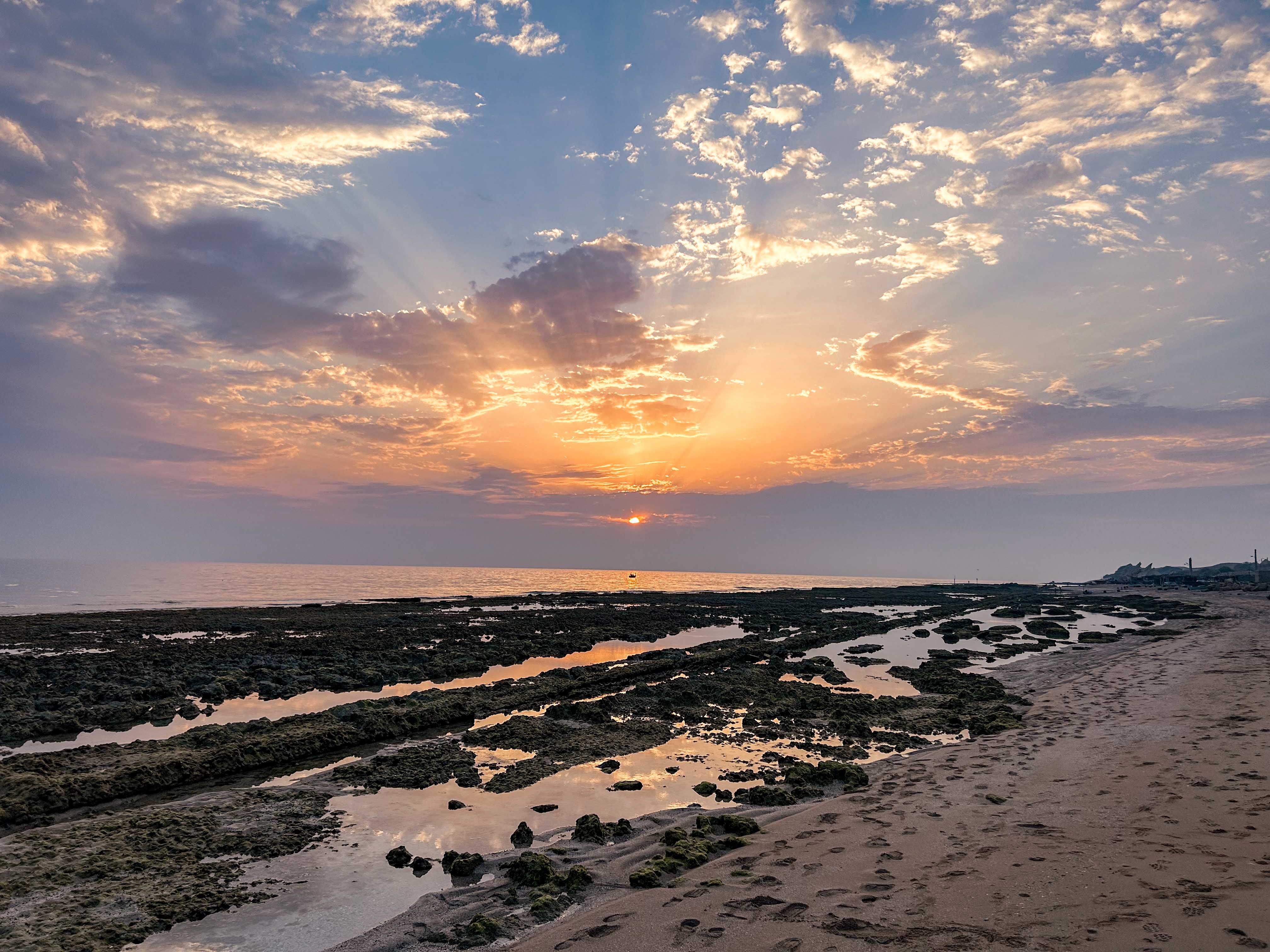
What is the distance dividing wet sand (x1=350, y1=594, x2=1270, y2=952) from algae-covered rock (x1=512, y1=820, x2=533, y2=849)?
155cm

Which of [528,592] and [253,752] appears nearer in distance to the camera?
[253,752]

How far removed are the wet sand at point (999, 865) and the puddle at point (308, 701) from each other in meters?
14.9

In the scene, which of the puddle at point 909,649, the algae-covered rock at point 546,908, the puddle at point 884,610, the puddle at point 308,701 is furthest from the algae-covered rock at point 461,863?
the puddle at point 884,610

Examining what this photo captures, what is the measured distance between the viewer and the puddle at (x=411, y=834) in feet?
25.3

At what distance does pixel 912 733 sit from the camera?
17719 mm

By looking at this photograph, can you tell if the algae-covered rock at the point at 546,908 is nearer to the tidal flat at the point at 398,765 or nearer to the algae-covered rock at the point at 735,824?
the tidal flat at the point at 398,765

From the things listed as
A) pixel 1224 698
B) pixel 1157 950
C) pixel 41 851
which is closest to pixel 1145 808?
pixel 1157 950

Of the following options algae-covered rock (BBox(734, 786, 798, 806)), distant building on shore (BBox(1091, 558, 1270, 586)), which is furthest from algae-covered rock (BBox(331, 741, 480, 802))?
distant building on shore (BBox(1091, 558, 1270, 586))

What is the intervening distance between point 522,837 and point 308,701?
16.0 meters

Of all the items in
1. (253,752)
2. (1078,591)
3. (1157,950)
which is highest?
(1157,950)

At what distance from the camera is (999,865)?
8.00 meters

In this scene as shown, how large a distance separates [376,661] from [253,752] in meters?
16.3

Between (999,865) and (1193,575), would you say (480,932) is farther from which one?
(1193,575)

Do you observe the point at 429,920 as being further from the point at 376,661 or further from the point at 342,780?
the point at 376,661
